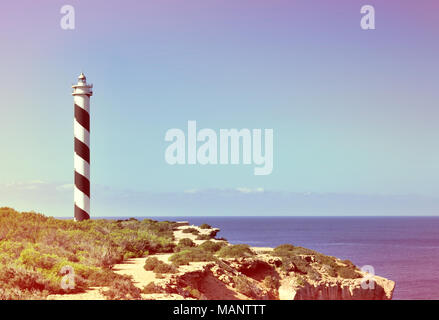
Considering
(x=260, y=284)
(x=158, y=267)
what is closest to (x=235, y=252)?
(x=260, y=284)

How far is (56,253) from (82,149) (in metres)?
16.1

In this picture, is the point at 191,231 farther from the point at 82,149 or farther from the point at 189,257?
the point at 189,257

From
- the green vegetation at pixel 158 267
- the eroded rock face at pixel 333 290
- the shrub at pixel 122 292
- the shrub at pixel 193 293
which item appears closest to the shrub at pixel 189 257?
the green vegetation at pixel 158 267

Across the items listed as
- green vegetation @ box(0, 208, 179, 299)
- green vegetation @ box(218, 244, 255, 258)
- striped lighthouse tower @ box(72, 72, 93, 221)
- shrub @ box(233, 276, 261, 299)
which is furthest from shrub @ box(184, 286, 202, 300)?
striped lighthouse tower @ box(72, 72, 93, 221)

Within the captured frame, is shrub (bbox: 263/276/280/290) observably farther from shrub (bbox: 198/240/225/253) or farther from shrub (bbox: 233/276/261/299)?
shrub (bbox: 198/240/225/253)

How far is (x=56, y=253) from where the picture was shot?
16797 mm

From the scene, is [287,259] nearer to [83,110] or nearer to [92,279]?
[92,279]

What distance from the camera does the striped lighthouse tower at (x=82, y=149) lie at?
31266mm

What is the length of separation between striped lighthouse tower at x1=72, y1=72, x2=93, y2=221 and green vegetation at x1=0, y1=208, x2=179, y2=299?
5116 millimetres

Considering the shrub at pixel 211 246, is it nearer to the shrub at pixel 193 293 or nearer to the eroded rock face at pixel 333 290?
the eroded rock face at pixel 333 290

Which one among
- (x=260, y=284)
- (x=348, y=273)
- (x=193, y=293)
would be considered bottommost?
(x=348, y=273)

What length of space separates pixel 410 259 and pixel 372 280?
5490 centimetres

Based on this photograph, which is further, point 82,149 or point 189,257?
point 82,149
